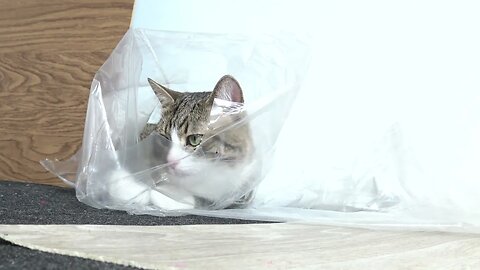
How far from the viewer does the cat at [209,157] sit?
1.16 meters

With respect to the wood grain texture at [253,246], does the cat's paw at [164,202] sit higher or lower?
higher

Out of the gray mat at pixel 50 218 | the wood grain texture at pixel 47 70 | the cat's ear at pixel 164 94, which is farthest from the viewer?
the wood grain texture at pixel 47 70

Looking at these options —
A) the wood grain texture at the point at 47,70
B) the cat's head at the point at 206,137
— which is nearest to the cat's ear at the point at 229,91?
the cat's head at the point at 206,137

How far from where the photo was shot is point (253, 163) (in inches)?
47.1

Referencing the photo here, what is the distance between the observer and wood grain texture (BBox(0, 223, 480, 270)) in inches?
28.0

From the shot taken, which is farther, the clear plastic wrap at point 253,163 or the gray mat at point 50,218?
the clear plastic wrap at point 253,163

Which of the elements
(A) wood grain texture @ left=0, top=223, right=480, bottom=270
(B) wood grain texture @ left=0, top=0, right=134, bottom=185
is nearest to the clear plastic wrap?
(A) wood grain texture @ left=0, top=223, right=480, bottom=270

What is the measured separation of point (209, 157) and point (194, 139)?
6 centimetres

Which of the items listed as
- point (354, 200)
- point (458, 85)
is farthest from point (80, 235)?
point (458, 85)

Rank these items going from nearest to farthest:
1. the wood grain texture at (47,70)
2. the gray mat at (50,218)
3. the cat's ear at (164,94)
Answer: the gray mat at (50,218)
the cat's ear at (164,94)
the wood grain texture at (47,70)

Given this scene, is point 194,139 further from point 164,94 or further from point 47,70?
point 47,70

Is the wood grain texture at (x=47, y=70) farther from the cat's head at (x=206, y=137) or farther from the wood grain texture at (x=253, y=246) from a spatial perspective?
the wood grain texture at (x=253, y=246)

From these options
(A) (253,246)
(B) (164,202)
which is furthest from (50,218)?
(A) (253,246)

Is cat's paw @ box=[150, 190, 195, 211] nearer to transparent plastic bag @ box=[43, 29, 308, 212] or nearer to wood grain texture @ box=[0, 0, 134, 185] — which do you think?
transparent plastic bag @ box=[43, 29, 308, 212]
